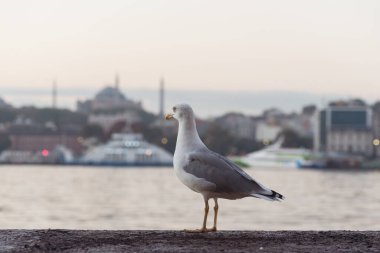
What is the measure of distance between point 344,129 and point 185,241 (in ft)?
373

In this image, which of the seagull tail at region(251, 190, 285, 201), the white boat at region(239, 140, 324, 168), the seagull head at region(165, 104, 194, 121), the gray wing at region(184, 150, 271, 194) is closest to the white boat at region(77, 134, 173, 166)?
the white boat at region(239, 140, 324, 168)

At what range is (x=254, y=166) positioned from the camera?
3861 inches

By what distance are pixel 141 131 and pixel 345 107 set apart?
22.4 meters

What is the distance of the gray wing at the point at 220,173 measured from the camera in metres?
4.35

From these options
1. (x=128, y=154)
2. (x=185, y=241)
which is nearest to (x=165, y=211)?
(x=185, y=241)

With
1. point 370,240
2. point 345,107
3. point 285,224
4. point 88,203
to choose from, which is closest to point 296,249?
point 370,240

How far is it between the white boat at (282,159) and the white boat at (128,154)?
8.44 meters

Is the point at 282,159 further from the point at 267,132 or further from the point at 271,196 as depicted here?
the point at 271,196

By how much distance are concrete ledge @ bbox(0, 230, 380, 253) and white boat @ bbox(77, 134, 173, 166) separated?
9691 cm

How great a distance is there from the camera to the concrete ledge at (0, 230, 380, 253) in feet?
13.2

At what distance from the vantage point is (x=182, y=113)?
15.0 feet

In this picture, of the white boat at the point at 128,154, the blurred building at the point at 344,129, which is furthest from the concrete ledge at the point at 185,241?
the blurred building at the point at 344,129

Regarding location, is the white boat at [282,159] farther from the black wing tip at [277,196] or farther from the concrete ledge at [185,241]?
the black wing tip at [277,196]

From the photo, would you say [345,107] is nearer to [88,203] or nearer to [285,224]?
[88,203]
